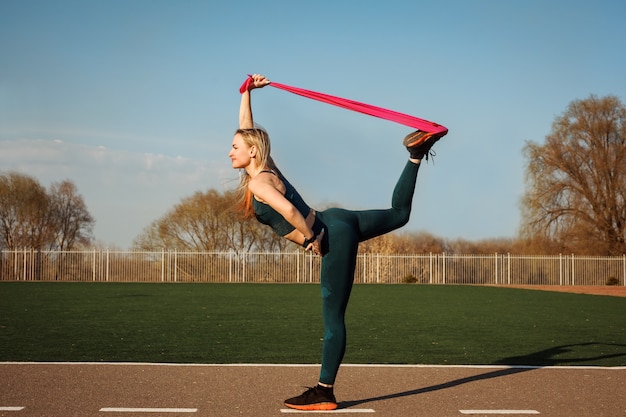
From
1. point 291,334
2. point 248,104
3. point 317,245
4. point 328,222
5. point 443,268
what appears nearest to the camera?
point 317,245

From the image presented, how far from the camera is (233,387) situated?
5.84m

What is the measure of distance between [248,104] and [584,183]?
44.3 meters

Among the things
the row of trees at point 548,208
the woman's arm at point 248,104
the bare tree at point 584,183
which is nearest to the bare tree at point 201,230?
the row of trees at point 548,208

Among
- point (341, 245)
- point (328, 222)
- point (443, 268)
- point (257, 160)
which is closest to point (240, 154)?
point (257, 160)

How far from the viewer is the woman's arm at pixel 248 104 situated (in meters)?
5.48

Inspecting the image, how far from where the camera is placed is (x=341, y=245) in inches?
200

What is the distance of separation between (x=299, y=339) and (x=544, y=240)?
38.4 meters

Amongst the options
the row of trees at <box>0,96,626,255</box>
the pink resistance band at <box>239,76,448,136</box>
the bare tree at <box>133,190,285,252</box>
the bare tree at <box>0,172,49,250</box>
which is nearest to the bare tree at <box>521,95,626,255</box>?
the row of trees at <box>0,96,626,255</box>

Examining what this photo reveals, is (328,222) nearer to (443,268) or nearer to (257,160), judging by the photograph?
(257,160)

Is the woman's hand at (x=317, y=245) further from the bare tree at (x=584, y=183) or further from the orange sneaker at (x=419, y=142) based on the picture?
the bare tree at (x=584, y=183)

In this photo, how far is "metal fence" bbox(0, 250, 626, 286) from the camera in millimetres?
41844

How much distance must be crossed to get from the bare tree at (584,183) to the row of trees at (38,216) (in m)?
29.4

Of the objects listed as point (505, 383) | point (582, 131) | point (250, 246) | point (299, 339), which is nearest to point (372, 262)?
point (250, 246)

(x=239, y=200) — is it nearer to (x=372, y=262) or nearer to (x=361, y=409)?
(x=361, y=409)
